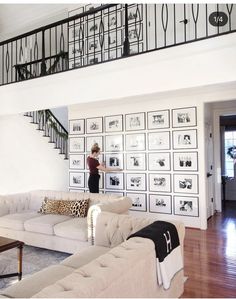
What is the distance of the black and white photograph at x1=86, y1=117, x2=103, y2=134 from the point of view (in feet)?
20.4

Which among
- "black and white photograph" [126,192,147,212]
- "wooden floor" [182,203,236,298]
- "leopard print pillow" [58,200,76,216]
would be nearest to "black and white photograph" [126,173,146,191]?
"black and white photograph" [126,192,147,212]

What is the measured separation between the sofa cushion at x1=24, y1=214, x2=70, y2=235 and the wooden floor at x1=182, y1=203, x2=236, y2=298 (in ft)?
6.47

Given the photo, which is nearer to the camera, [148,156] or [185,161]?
[185,161]

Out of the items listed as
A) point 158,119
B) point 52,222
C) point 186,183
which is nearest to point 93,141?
point 158,119

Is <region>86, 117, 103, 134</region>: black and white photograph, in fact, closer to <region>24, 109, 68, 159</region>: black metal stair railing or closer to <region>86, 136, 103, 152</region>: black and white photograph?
<region>86, 136, 103, 152</region>: black and white photograph

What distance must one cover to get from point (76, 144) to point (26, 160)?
1.95 metres

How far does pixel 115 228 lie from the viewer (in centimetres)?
297

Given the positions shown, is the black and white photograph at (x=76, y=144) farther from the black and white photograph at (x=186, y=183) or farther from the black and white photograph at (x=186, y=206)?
the black and white photograph at (x=186, y=206)

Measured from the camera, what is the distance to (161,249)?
218 cm

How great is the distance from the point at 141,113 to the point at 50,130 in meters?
2.87

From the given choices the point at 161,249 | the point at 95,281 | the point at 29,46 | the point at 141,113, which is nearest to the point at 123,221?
the point at 161,249

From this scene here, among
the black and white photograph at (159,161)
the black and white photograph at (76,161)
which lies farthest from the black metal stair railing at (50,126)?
the black and white photograph at (159,161)

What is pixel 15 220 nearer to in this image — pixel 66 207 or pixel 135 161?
pixel 66 207

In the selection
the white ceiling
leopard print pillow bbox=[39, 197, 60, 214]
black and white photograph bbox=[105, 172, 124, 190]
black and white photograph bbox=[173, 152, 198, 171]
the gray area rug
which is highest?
the white ceiling
